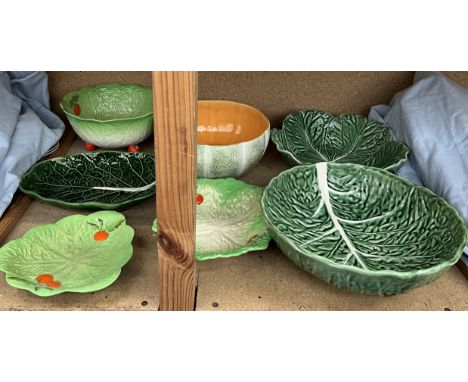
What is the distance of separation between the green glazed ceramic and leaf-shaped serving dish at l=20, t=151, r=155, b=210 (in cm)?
4

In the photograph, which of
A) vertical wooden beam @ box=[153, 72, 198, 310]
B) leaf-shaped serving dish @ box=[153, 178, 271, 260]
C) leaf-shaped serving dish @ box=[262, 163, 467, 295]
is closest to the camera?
vertical wooden beam @ box=[153, 72, 198, 310]

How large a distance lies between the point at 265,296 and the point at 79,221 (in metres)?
0.32

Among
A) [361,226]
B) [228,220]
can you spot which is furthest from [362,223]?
[228,220]

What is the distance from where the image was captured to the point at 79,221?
765 mm

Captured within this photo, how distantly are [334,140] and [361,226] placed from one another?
291 millimetres

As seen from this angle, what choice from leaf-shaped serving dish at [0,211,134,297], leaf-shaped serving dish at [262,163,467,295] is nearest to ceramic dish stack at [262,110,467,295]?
leaf-shaped serving dish at [262,163,467,295]

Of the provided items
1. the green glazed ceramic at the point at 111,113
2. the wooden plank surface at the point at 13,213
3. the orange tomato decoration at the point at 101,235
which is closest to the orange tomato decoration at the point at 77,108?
the green glazed ceramic at the point at 111,113

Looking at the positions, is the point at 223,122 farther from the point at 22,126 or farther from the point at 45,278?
the point at 45,278

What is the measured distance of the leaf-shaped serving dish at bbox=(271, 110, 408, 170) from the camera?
92 cm

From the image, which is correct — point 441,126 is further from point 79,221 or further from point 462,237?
point 79,221

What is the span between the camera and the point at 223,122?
100cm

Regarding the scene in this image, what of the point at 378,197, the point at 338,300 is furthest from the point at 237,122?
the point at 338,300

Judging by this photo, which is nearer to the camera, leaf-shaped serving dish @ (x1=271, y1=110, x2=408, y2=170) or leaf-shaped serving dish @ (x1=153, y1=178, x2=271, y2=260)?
leaf-shaped serving dish @ (x1=153, y1=178, x2=271, y2=260)

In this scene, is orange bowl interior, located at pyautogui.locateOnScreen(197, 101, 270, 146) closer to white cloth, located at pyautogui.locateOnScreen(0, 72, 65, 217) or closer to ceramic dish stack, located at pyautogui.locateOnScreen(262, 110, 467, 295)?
ceramic dish stack, located at pyautogui.locateOnScreen(262, 110, 467, 295)
